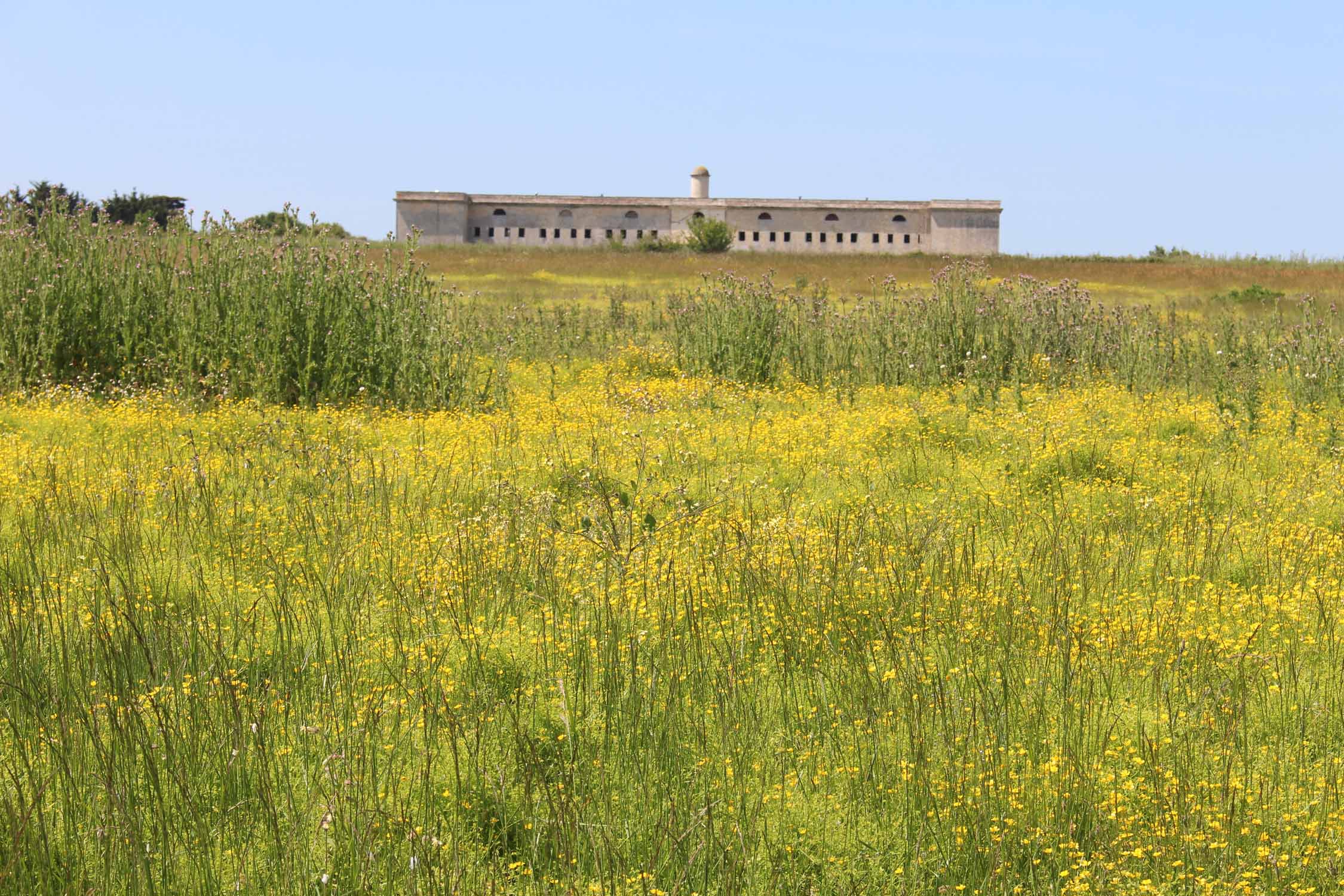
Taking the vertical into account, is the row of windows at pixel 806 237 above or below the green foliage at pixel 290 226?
above

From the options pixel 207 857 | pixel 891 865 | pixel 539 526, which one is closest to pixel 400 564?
pixel 539 526

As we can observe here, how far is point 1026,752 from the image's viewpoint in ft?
11.3

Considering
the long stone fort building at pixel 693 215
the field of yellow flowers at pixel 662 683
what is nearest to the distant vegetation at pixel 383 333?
the field of yellow flowers at pixel 662 683

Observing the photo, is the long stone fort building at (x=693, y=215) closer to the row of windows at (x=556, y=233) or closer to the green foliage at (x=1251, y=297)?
the row of windows at (x=556, y=233)

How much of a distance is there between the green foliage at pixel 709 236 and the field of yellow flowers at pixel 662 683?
185 feet

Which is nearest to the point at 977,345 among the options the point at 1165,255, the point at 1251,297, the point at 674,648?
the point at 674,648

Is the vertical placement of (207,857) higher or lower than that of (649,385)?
lower

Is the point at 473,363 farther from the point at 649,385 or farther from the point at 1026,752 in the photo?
the point at 1026,752

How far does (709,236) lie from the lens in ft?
208

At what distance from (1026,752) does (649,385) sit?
28.7ft

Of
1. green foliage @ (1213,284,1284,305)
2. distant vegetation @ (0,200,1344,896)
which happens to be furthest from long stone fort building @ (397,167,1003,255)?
distant vegetation @ (0,200,1344,896)

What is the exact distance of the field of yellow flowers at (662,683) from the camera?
298 centimetres

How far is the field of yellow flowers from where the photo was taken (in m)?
2.98

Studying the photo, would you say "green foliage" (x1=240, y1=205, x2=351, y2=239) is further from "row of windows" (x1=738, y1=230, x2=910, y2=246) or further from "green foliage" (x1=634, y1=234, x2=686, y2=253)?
"row of windows" (x1=738, y1=230, x2=910, y2=246)
